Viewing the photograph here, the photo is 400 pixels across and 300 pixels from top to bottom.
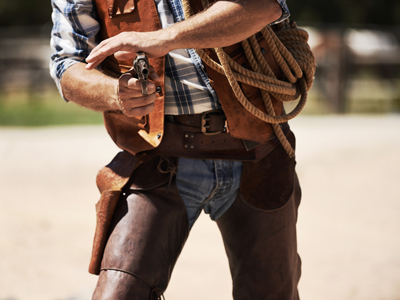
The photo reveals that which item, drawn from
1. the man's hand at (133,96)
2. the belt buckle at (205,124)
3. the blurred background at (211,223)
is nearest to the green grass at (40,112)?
the blurred background at (211,223)

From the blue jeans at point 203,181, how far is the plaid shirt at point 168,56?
0.19m

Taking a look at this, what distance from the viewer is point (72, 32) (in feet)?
5.54

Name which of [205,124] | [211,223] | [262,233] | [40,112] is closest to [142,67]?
[205,124]

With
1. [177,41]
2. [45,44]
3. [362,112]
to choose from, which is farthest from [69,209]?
Result: [45,44]

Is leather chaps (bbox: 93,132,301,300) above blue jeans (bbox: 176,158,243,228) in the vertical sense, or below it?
below

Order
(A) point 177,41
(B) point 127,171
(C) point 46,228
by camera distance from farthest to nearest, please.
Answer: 1. (C) point 46,228
2. (B) point 127,171
3. (A) point 177,41

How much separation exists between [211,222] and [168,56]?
10.2 feet

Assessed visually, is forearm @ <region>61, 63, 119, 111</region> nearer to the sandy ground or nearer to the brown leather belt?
the brown leather belt

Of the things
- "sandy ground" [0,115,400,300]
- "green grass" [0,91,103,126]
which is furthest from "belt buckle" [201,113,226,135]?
"green grass" [0,91,103,126]

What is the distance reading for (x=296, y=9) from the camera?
24188 millimetres

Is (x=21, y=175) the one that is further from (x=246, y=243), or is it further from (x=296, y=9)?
(x=296, y=9)

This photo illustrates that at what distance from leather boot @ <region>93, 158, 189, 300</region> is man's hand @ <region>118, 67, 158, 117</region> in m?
0.31

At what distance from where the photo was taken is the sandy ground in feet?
11.4

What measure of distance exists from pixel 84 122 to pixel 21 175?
14.5 feet
